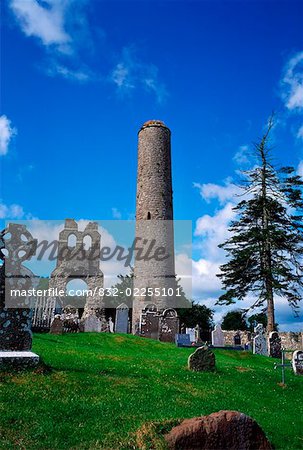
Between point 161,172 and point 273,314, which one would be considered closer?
point 273,314

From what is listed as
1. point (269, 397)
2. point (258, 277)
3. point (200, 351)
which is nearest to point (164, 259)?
point (258, 277)

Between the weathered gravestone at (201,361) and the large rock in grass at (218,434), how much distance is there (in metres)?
5.91

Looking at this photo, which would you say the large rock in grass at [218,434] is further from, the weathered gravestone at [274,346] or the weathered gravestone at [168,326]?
the weathered gravestone at [274,346]

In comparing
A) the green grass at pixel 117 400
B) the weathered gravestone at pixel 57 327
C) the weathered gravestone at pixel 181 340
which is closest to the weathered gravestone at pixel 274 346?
the weathered gravestone at pixel 181 340

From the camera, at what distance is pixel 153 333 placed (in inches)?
885

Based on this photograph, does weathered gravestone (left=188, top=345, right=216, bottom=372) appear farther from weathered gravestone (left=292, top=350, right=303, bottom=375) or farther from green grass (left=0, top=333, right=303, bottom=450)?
weathered gravestone (left=292, top=350, right=303, bottom=375)

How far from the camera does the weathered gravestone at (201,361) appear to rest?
11.4 meters

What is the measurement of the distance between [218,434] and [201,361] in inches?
247

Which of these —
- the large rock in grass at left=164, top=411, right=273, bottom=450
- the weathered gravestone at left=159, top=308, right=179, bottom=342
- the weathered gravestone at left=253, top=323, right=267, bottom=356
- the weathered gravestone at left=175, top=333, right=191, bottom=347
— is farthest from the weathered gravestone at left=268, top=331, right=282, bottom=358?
the large rock in grass at left=164, top=411, right=273, bottom=450

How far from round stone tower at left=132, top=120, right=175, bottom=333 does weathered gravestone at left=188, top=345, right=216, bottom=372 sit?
17170mm

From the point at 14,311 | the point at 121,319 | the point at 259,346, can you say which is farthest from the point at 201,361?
the point at 121,319

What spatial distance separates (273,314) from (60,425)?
2284cm

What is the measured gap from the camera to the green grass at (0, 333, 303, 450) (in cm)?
566

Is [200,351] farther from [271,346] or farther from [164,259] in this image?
[164,259]
